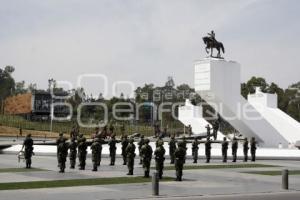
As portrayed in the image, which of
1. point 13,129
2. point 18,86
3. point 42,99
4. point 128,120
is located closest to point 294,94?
point 128,120

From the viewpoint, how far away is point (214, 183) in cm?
1702

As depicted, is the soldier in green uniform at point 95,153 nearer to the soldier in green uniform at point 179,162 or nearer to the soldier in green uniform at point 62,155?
the soldier in green uniform at point 62,155

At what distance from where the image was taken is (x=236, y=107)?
4078 centimetres

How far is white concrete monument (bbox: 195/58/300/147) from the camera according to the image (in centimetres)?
4000

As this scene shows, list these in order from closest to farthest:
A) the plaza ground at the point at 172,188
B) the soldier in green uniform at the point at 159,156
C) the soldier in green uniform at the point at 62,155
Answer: the plaza ground at the point at 172,188, the soldier in green uniform at the point at 159,156, the soldier in green uniform at the point at 62,155

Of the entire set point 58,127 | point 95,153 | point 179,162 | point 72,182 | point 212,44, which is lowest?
point 72,182

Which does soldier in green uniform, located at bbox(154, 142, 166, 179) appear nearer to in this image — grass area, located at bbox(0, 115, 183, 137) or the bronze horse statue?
the bronze horse statue

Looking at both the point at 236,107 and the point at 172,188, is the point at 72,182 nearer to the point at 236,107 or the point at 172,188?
the point at 172,188

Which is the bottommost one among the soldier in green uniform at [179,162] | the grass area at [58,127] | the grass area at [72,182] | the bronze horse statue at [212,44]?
the grass area at [72,182]

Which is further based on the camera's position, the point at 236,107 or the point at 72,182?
the point at 236,107

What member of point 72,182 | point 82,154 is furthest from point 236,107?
point 72,182

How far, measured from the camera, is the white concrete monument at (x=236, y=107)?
40.0 meters

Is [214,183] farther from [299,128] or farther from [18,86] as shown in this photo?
[18,86]

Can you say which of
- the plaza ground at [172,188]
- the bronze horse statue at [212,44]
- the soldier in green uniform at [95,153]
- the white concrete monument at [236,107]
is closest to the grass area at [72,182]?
the plaza ground at [172,188]
